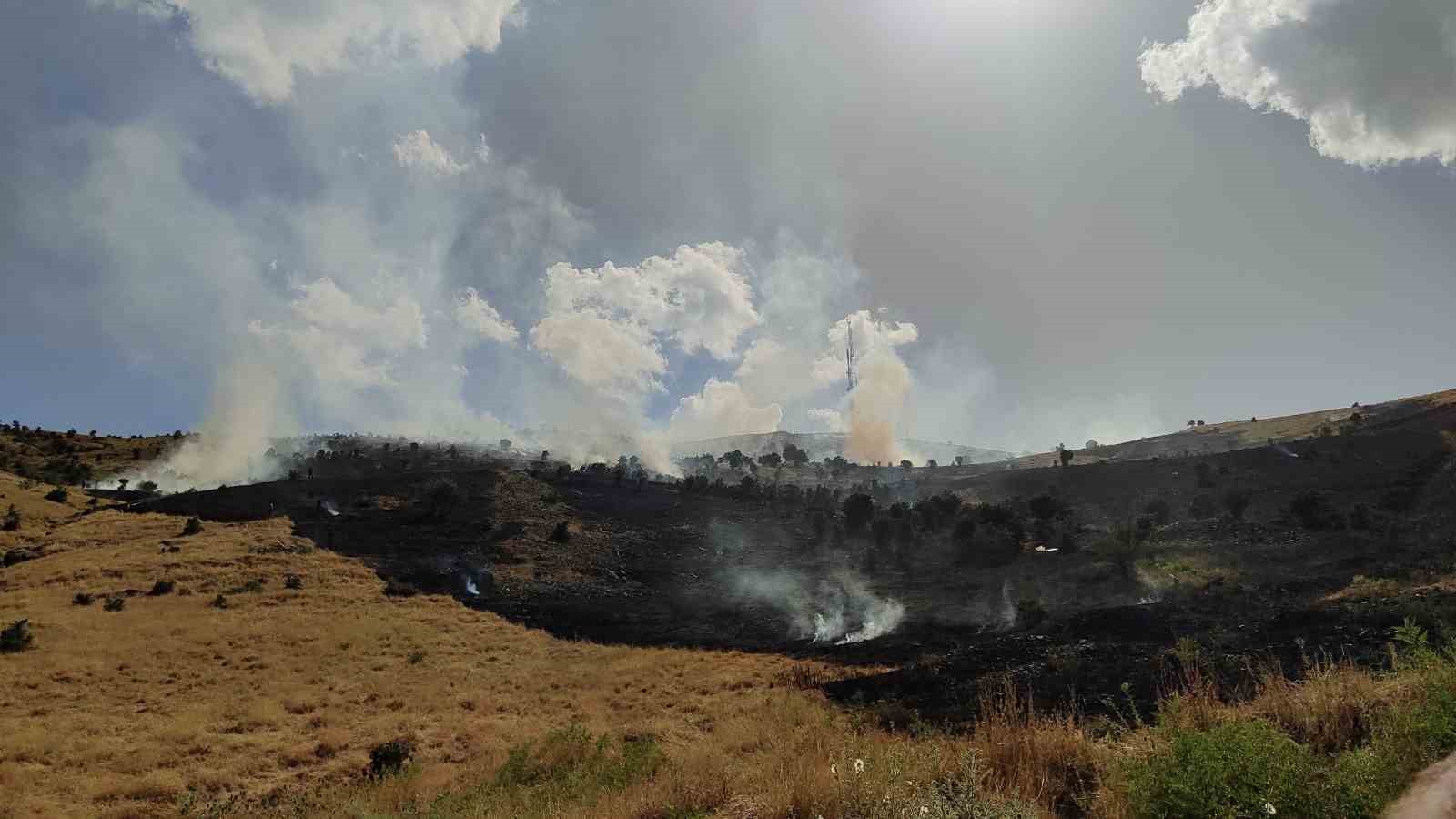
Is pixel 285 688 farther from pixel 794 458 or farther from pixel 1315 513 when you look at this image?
pixel 794 458

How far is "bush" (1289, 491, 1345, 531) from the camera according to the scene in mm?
37438

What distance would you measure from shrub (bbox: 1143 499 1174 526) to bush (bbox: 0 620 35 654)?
61.9 meters

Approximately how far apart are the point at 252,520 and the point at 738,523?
1518 inches

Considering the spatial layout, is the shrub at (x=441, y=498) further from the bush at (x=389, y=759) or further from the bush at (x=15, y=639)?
the bush at (x=389, y=759)

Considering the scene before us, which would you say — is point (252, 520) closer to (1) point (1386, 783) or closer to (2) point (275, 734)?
(2) point (275, 734)

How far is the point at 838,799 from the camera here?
6586mm

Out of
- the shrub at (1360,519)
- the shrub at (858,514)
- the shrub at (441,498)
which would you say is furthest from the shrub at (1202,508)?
the shrub at (441,498)

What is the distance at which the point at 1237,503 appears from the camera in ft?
144

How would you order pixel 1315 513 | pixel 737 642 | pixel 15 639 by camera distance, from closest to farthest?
pixel 15 639 → pixel 737 642 → pixel 1315 513

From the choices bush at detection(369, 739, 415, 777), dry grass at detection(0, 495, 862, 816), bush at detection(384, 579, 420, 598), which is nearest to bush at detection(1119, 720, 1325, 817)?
dry grass at detection(0, 495, 862, 816)

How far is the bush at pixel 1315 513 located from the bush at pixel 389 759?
46.4 metres

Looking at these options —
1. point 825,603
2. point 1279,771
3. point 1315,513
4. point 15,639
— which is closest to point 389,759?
point 1279,771

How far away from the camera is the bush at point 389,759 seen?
15.5m

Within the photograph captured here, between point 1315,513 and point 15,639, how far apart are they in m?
64.9
